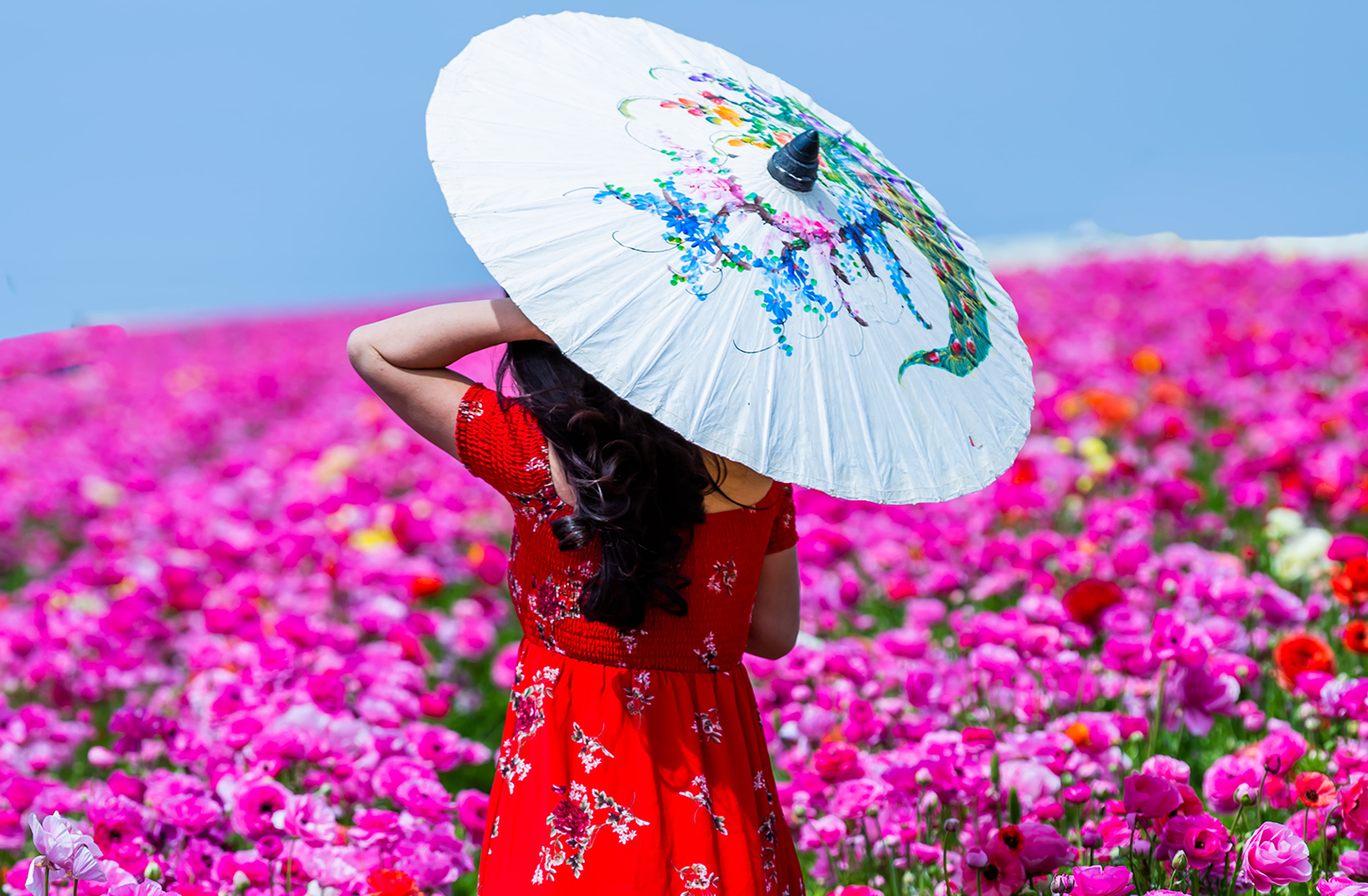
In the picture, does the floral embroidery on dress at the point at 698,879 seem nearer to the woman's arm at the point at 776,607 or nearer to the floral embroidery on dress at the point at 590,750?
the floral embroidery on dress at the point at 590,750

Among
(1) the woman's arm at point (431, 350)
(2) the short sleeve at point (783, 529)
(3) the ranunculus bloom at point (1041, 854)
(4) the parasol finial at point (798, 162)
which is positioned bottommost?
(3) the ranunculus bloom at point (1041, 854)

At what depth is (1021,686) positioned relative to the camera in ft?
9.45

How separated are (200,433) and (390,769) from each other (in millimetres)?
6449

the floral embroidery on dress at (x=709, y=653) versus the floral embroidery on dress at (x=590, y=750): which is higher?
the floral embroidery on dress at (x=709, y=653)

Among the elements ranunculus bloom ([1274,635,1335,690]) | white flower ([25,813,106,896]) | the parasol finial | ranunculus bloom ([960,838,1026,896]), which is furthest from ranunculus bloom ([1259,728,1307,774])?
white flower ([25,813,106,896])

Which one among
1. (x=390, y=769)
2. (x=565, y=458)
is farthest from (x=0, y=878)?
(x=565, y=458)

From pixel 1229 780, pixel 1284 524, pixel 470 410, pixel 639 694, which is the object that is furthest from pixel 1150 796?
pixel 1284 524

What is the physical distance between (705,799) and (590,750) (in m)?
0.19

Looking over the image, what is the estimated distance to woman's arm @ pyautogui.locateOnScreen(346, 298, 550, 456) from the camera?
5.20ft

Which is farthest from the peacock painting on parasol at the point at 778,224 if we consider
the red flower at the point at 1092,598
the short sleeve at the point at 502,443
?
the red flower at the point at 1092,598

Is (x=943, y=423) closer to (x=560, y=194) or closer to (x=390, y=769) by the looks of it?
(x=560, y=194)

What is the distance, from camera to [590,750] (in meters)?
1.70

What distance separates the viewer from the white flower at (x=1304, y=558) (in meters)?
3.47

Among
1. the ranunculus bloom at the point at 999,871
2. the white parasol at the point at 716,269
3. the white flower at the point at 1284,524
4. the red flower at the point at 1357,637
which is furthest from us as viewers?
the white flower at the point at 1284,524
